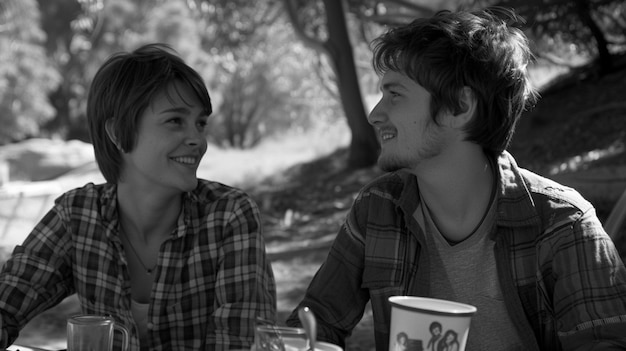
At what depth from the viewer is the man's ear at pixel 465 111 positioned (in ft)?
7.84

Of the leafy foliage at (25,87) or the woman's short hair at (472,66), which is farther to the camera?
the leafy foliage at (25,87)

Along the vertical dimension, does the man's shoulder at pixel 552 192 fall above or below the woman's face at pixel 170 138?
below

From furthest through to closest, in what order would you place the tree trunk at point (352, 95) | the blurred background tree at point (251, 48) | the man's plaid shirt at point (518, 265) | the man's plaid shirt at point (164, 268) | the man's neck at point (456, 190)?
the tree trunk at point (352, 95)
the blurred background tree at point (251, 48)
the man's plaid shirt at point (164, 268)
the man's neck at point (456, 190)
the man's plaid shirt at point (518, 265)

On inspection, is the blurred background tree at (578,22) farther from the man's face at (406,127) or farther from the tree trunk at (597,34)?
the man's face at (406,127)

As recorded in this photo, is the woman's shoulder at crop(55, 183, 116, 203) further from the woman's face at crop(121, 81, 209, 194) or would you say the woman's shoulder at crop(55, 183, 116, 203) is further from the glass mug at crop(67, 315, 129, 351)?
the glass mug at crop(67, 315, 129, 351)

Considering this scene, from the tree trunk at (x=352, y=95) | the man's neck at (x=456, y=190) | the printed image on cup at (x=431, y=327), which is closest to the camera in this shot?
the printed image on cup at (x=431, y=327)

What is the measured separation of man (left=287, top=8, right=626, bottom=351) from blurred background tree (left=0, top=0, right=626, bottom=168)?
19.6 ft

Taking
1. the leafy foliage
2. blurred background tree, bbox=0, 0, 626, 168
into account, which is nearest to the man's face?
blurred background tree, bbox=0, 0, 626, 168

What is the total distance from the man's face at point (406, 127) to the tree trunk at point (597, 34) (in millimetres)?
7045

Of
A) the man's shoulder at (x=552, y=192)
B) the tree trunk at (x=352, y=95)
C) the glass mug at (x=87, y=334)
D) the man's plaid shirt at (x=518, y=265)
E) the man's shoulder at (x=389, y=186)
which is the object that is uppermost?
the tree trunk at (x=352, y=95)

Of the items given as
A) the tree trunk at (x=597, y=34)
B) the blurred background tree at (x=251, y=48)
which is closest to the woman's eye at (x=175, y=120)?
the blurred background tree at (x=251, y=48)

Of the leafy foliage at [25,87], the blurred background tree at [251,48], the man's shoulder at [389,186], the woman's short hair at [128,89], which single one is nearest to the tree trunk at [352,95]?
the blurred background tree at [251,48]

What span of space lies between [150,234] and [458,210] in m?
1.11

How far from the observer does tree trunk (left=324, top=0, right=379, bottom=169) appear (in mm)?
10898
